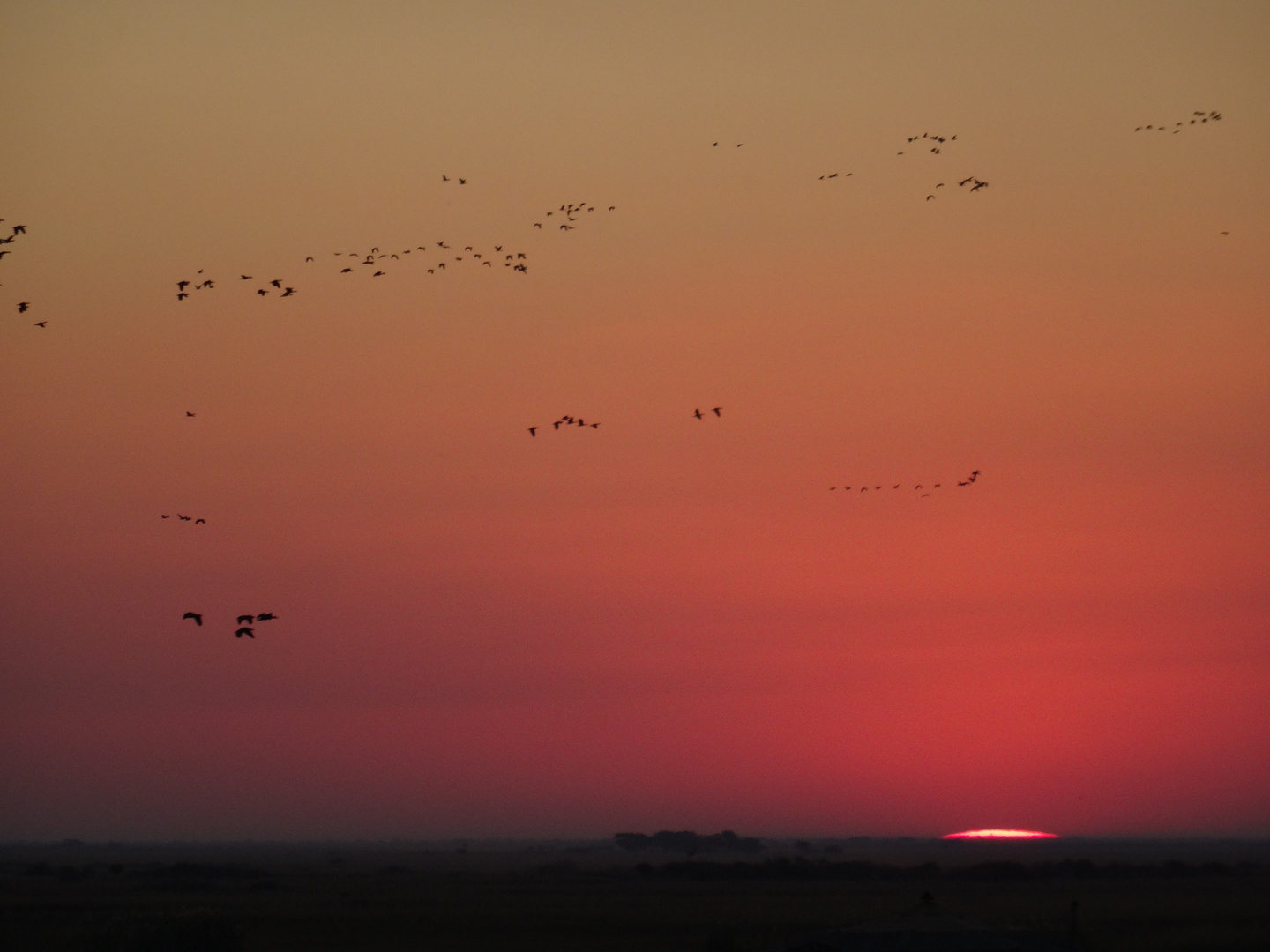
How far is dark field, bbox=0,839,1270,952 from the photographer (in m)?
86.1

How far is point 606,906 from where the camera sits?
126 m

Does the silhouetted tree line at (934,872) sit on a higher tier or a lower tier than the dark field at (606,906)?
higher

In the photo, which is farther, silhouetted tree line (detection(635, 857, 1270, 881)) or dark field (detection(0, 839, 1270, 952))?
silhouetted tree line (detection(635, 857, 1270, 881))

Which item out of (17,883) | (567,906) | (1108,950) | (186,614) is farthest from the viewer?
(17,883)

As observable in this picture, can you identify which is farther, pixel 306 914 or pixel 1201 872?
pixel 1201 872

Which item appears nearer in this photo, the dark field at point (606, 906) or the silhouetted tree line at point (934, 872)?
the dark field at point (606, 906)

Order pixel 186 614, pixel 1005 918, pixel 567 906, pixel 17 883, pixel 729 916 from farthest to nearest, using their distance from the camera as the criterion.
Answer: pixel 17 883 < pixel 567 906 < pixel 729 916 < pixel 1005 918 < pixel 186 614

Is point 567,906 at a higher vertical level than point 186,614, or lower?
lower

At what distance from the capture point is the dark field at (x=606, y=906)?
8612cm

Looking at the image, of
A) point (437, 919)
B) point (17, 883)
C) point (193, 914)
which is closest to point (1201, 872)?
point (437, 919)

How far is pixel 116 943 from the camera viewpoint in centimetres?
6144

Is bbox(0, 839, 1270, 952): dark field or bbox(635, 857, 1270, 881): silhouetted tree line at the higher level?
bbox(635, 857, 1270, 881): silhouetted tree line

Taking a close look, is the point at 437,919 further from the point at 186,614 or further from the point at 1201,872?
the point at 1201,872

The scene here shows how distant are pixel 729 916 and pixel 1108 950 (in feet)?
102
